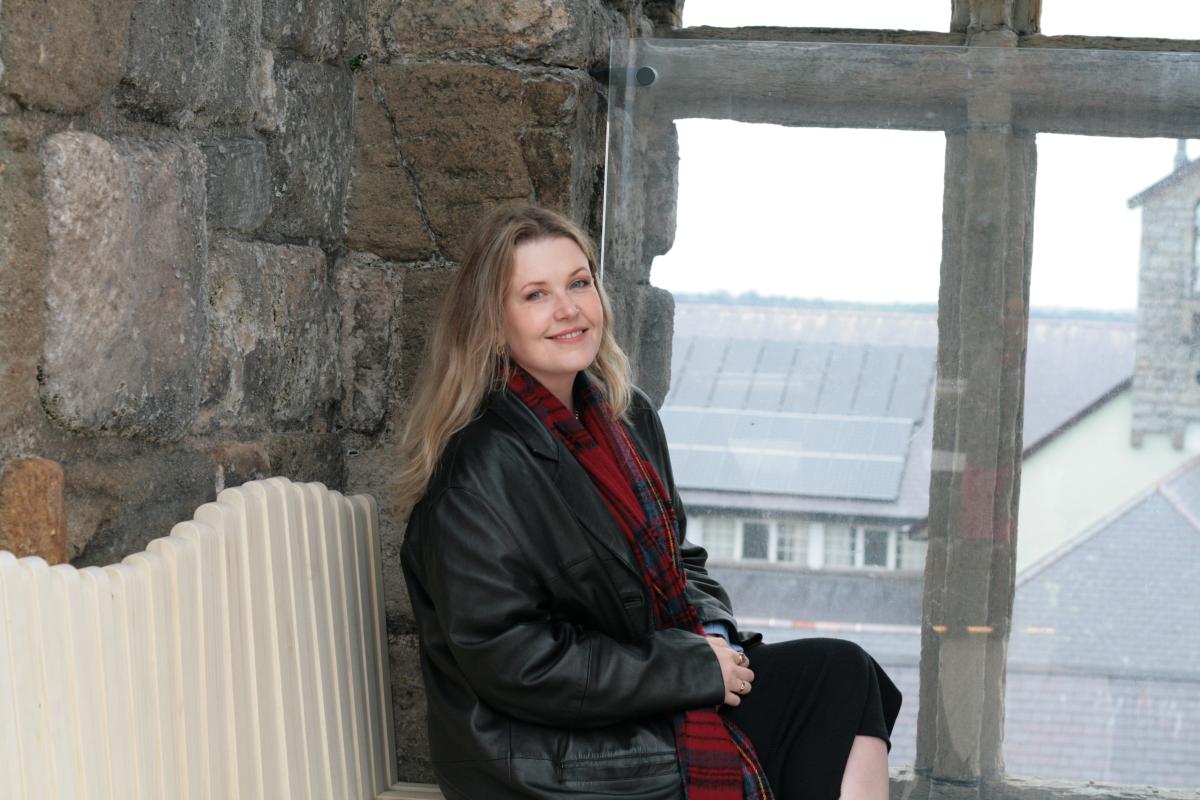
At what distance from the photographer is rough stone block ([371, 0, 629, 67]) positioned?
258 centimetres

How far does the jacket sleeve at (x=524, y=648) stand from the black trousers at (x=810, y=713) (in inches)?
4.6

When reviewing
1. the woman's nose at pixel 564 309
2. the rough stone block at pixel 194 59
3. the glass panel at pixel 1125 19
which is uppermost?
the glass panel at pixel 1125 19

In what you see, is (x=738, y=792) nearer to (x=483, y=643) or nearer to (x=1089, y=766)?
(x=483, y=643)

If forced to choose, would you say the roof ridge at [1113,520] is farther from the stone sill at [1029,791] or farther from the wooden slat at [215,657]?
the wooden slat at [215,657]

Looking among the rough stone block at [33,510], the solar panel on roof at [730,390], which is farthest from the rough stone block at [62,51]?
the solar panel on roof at [730,390]

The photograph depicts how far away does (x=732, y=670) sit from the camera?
205 centimetres

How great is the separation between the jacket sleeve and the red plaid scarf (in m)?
0.07

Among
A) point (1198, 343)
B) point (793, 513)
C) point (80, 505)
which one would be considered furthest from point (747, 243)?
point (80, 505)

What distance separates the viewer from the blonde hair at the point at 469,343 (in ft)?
6.93

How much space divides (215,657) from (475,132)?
3.83ft

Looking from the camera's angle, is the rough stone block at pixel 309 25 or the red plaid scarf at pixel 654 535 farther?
the rough stone block at pixel 309 25

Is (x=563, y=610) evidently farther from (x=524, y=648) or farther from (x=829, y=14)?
(x=829, y=14)

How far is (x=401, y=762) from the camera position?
277cm

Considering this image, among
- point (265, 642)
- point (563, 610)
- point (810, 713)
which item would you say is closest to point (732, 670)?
point (810, 713)
